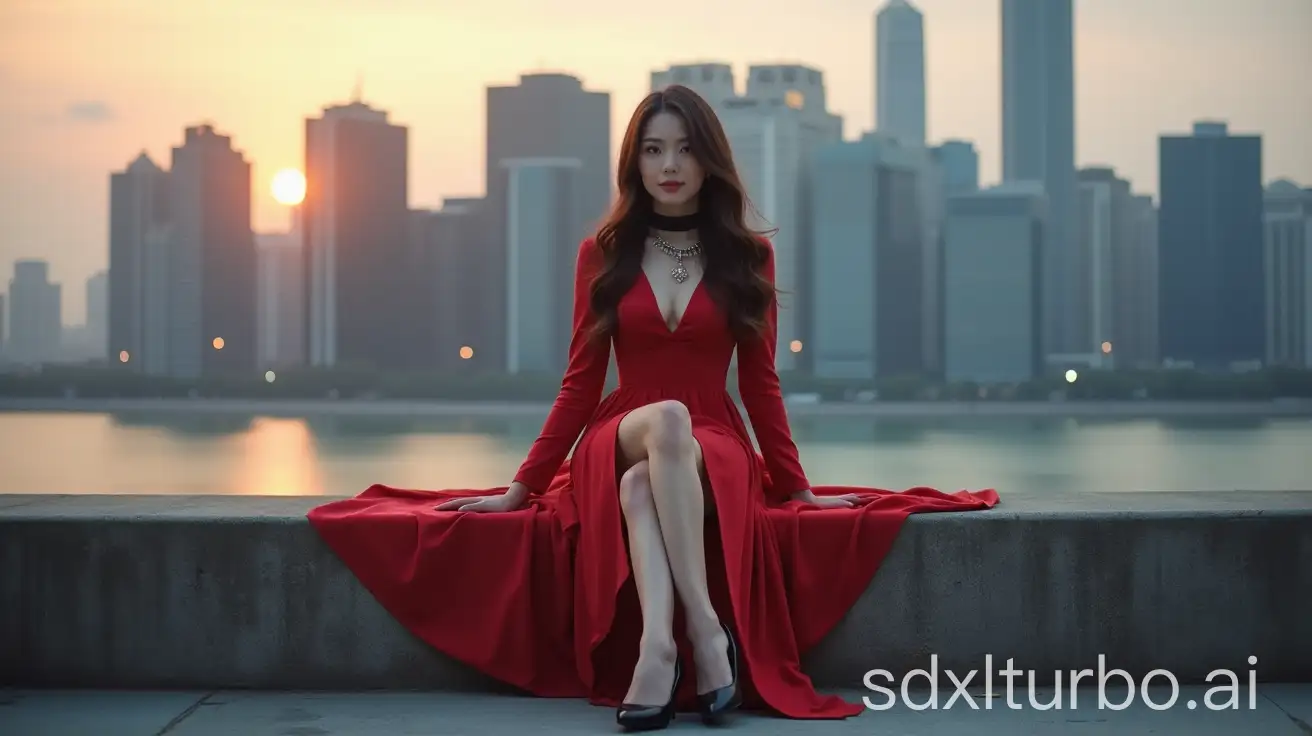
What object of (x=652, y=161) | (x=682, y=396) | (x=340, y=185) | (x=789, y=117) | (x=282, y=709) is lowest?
(x=282, y=709)

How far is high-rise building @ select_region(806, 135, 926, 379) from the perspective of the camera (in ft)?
233

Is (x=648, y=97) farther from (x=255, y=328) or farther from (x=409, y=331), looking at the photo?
(x=255, y=328)

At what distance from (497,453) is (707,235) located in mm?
35659

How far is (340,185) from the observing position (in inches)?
2891

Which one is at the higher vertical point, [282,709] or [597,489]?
[597,489]

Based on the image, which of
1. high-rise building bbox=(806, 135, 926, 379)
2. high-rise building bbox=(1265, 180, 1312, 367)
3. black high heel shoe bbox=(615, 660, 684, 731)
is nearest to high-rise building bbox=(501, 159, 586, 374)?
high-rise building bbox=(806, 135, 926, 379)

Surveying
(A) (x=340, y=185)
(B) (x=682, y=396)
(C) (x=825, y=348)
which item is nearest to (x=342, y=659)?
(B) (x=682, y=396)

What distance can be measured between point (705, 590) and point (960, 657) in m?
0.52

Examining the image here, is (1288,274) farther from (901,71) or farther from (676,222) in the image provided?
(676,222)

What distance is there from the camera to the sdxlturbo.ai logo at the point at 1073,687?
Result: 213cm

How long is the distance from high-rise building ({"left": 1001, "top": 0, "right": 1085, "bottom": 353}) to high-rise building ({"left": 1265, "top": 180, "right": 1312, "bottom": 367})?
39.8 ft

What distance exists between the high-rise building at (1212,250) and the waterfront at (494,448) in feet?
35.2

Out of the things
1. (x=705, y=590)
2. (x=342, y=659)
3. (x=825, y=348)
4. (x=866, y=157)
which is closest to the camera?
(x=705, y=590)

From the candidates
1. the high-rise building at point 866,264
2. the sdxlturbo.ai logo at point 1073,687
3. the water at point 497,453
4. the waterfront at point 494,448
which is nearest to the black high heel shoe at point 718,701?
the sdxlturbo.ai logo at point 1073,687
